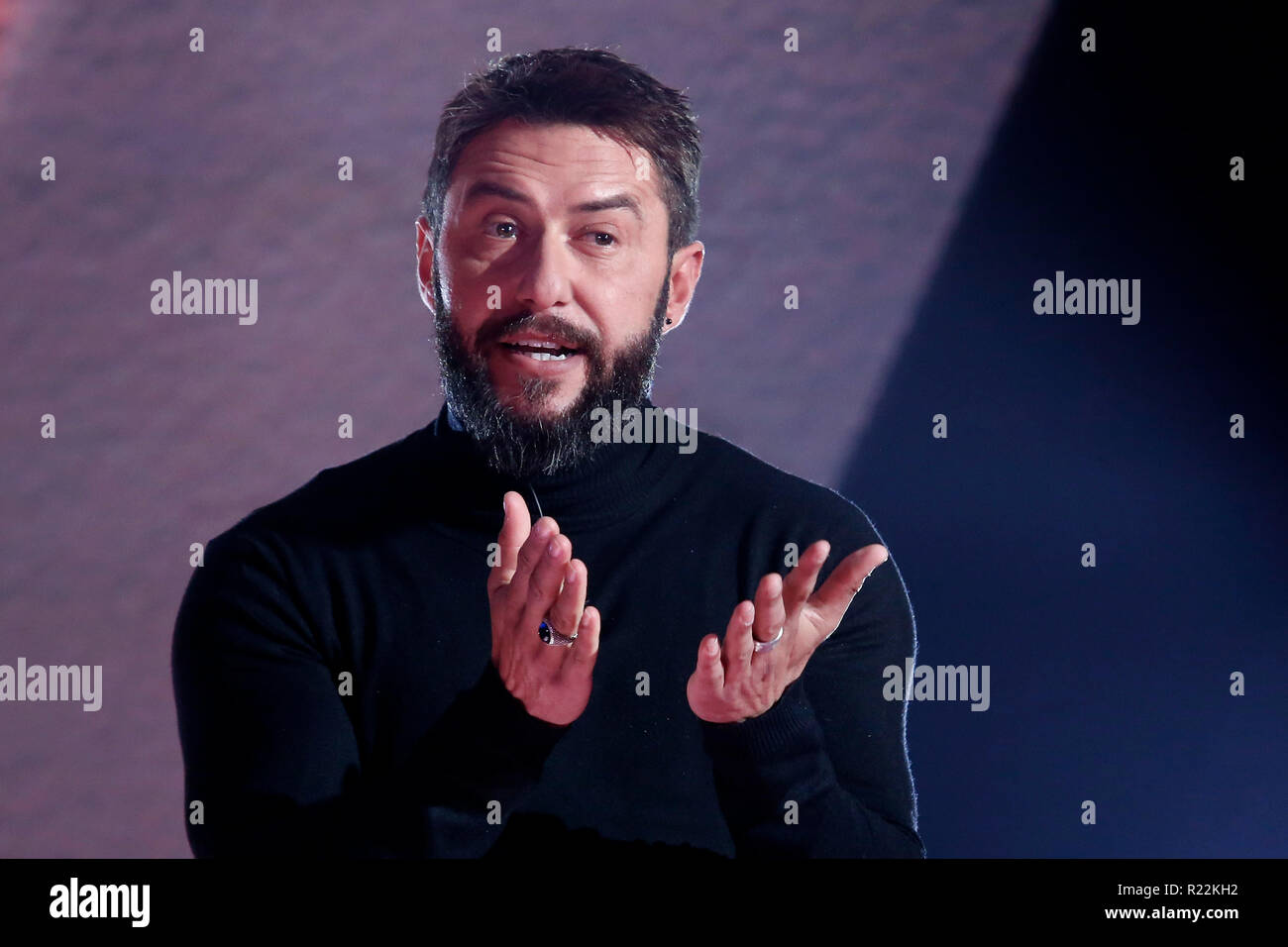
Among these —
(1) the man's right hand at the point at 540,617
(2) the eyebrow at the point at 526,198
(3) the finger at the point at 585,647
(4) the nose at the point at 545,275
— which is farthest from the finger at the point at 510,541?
(2) the eyebrow at the point at 526,198

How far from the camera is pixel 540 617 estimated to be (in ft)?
4.38

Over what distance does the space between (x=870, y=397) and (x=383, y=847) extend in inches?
39.7

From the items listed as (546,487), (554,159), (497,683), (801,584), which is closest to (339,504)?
(546,487)

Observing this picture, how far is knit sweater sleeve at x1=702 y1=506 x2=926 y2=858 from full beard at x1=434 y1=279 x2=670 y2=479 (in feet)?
1.26

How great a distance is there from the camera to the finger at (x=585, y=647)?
131 cm

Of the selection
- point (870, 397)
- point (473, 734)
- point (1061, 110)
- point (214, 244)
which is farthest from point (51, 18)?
point (1061, 110)

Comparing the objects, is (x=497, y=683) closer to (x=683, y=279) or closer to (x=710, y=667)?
(x=710, y=667)

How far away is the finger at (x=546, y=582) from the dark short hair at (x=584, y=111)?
607 mm

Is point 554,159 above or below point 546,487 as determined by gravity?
above

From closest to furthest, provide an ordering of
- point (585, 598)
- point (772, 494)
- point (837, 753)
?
point (585, 598) → point (837, 753) → point (772, 494)

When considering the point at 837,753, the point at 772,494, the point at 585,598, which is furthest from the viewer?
the point at 772,494

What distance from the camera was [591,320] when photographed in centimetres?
163

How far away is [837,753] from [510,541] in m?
0.57
